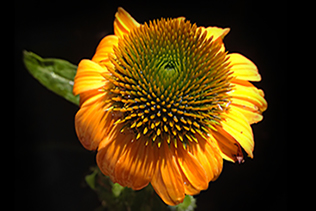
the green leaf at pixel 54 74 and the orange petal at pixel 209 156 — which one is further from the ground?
the orange petal at pixel 209 156

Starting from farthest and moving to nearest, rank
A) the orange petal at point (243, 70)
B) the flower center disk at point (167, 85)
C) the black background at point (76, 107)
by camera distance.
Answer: the black background at point (76, 107) < the orange petal at point (243, 70) < the flower center disk at point (167, 85)

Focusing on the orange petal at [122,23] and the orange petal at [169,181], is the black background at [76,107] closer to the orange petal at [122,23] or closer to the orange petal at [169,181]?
the orange petal at [122,23]

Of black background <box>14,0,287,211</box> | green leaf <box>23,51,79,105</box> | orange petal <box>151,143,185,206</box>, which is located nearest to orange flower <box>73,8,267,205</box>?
orange petal <box>151,143,185,206</box>

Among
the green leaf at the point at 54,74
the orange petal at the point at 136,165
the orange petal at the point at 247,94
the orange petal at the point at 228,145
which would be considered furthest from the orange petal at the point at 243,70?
the green leaf at the point at 54,74

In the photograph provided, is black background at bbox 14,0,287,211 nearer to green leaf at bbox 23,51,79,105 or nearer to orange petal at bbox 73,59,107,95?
green leaf at bbox 23,51,79,105

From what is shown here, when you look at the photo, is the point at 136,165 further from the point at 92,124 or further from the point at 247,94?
the point at 247,94

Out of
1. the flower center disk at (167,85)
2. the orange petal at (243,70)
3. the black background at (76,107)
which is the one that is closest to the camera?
the flower center disk at (167,85)

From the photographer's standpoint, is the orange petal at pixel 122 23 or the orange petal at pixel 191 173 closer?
the orange petal at pixel 191 173
